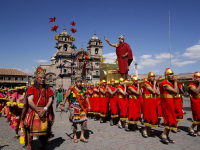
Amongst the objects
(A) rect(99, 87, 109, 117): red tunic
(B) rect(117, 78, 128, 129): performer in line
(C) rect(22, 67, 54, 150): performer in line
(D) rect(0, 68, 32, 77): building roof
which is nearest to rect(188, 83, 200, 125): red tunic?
(B) rect(117, 78, 128, 129): performer in line

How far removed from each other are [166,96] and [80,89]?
9.10 feet

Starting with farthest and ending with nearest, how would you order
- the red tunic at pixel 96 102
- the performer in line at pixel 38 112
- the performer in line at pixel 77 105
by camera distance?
the red tunic at pixel 96 102 < the performer in line at pixel 77 105 < the performer in line at pixel 38 112

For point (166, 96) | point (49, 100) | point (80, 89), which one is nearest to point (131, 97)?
point (166, 96)

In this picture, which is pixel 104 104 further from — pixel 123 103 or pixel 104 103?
pixel 123 103

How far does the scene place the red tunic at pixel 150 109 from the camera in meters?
5.09

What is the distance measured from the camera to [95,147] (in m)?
4.39

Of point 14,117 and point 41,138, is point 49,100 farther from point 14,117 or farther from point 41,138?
point 14,117

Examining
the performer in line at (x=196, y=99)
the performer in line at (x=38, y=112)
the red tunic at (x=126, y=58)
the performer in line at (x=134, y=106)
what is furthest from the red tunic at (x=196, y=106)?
the performer in line at (x=38, y=112)

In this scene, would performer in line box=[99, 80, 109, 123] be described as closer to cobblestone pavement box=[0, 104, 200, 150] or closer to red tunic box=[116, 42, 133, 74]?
red tunic box=[116, 42, 133, 74]

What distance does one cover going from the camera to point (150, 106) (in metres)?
5.24

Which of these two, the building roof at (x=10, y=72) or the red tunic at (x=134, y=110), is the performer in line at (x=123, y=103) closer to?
the red tunic at (x=134, y=110)

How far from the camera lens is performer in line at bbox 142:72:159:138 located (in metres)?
5.11

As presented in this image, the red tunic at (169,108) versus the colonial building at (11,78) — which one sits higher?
the colonial building at (11,78)

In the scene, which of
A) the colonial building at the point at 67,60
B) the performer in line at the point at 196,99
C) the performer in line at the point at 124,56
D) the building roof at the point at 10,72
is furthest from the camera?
the building roof at the point at 10,72
